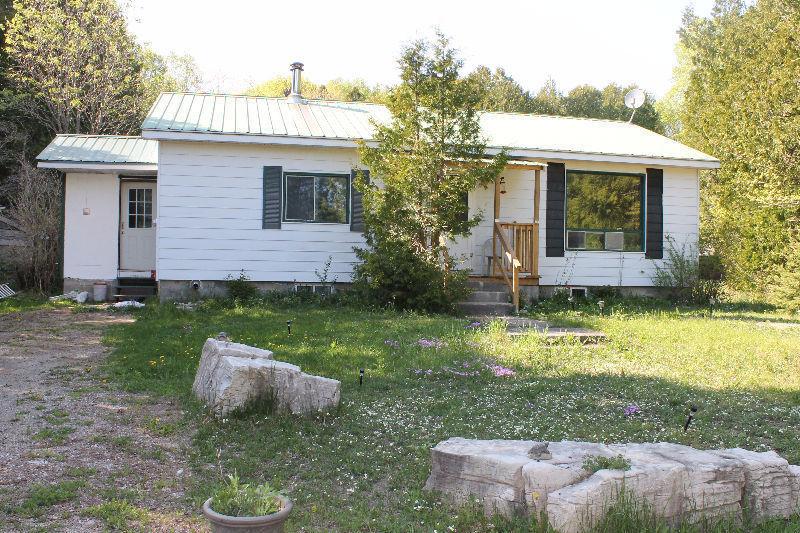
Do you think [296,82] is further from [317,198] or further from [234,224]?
[234,224]

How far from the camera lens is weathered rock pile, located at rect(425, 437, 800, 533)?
3.61 m

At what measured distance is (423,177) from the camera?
39.3 ft

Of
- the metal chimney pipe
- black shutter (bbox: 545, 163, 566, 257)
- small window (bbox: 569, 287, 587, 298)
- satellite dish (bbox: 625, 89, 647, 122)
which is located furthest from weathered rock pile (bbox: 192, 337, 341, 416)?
satellite dish (bbox: 625, 89, 647, 122)

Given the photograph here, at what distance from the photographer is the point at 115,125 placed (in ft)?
75.5

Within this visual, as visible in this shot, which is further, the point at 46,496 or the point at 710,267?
the point at 710,267

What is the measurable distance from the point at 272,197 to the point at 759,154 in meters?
11.9

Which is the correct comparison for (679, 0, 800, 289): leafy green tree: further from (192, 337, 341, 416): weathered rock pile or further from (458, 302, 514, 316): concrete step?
(192, 337, 341, 416): weathered rock pile

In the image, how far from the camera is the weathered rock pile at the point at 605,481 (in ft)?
11.9

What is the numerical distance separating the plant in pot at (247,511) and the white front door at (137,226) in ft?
42.0

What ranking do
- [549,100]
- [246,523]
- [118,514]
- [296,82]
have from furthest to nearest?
1. [549,100]
2. [296,82]
3. [118,514]
4. [246,523]

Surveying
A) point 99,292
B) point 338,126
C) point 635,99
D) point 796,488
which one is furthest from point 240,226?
point 796,488

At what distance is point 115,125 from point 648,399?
20788 millimetres

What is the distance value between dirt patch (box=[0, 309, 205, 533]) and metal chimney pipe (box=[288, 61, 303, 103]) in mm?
9018

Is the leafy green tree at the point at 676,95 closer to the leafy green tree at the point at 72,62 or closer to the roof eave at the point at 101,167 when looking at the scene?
the leafy green tree at the point at 72,62
